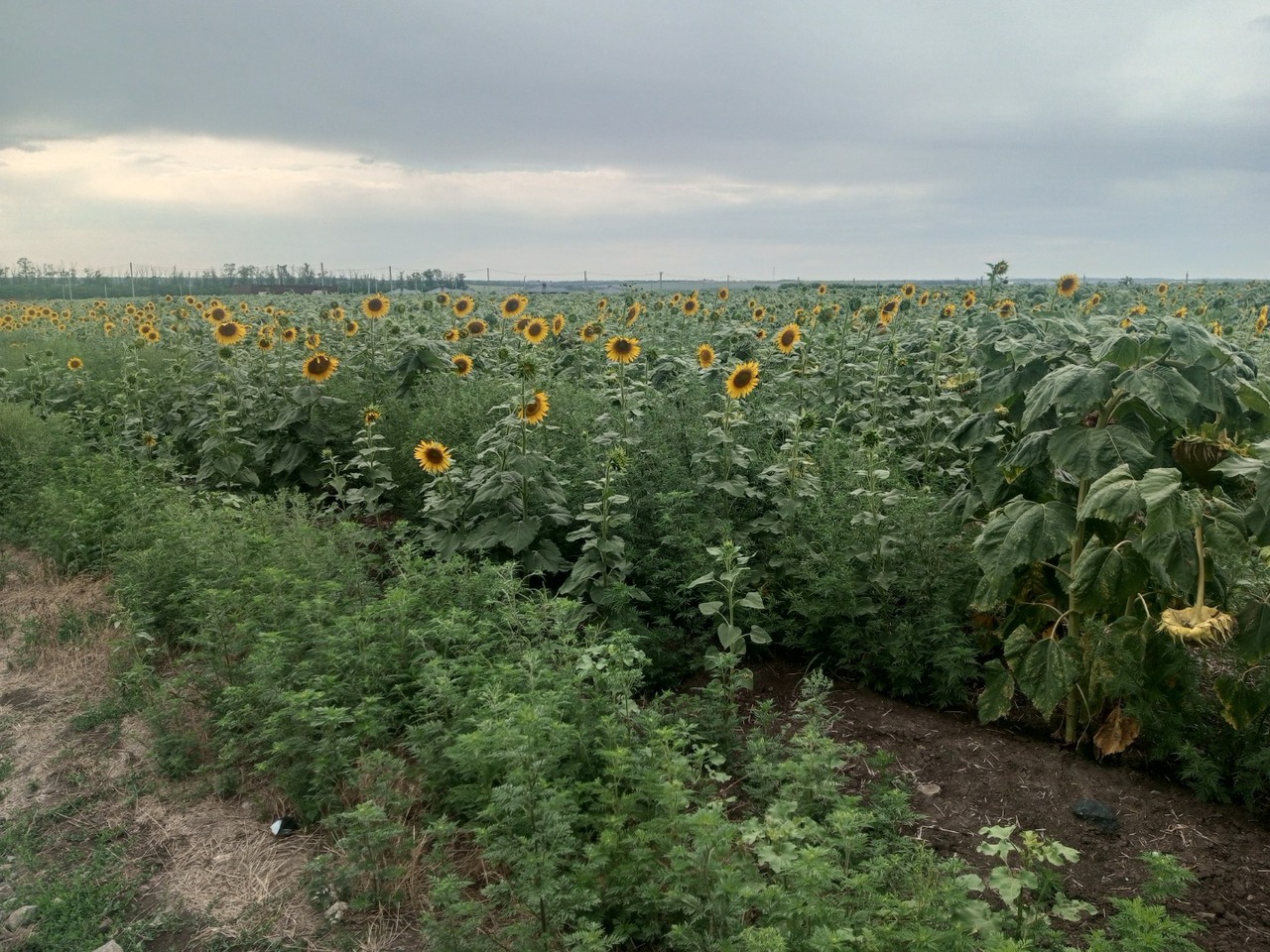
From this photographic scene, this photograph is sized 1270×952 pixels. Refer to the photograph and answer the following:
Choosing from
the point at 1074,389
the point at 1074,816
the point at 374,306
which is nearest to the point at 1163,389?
the point at 1074,389

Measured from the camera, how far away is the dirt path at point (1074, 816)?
294 cm

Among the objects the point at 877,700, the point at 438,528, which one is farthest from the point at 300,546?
the point at 877,700

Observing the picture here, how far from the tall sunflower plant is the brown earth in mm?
208

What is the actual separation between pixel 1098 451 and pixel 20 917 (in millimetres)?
3691

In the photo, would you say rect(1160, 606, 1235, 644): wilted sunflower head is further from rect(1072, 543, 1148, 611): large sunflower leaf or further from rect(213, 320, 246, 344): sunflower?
rect(213, 320, 246, 344): sunflower

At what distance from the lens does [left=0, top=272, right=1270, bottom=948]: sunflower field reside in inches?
104

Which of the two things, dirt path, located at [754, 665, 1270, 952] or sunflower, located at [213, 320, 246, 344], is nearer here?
→ dirt path, located at [754, 665, 1270, 952]

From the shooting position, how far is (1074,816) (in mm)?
3338

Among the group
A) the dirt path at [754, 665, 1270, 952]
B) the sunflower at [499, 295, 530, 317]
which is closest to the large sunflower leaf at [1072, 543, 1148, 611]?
the dirt path at [754, 665, 1270, 952]

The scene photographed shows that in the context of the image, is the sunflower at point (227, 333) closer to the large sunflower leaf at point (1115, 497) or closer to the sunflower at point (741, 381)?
the sunflower at point (741, 381)

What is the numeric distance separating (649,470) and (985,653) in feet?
6.04

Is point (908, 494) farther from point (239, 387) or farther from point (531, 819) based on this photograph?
point (239, 387)

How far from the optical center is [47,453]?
289 inches

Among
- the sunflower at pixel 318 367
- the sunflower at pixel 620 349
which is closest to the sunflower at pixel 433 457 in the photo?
the sunflower at pixel 620 349
